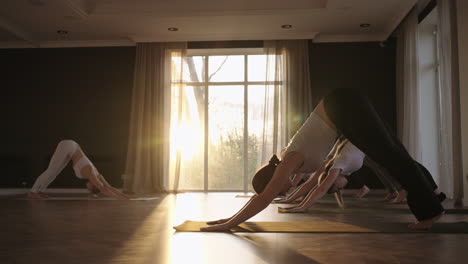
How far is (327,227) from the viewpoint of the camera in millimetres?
2838

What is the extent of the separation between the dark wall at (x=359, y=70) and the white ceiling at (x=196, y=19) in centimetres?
19

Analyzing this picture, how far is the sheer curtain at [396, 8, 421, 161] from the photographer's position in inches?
253

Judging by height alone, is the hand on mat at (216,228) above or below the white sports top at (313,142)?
below

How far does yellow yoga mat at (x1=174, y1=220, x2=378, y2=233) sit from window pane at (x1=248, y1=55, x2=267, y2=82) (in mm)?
5457

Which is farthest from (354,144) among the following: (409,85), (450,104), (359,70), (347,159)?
(359,70)

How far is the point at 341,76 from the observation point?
8016mm

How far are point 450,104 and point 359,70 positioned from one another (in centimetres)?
293

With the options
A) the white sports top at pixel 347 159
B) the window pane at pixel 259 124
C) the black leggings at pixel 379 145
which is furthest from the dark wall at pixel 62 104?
the black leggings at pixel 379 145

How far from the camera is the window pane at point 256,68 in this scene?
828 centimetres

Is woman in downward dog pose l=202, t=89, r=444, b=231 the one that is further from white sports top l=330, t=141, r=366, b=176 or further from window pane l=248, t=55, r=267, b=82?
window pane l=248, t=55, r=267, b=82

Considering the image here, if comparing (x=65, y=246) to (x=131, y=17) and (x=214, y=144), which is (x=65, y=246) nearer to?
(x=131, y=17)

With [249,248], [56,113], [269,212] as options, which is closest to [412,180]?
[249,248]

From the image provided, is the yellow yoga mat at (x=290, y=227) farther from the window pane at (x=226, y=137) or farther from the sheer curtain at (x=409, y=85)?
the window pane at (x=226, y=137)

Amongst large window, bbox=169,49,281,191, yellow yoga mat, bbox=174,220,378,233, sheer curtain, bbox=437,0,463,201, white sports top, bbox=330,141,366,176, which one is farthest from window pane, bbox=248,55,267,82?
yellow yoga mat, bbox=174,220,378,233
